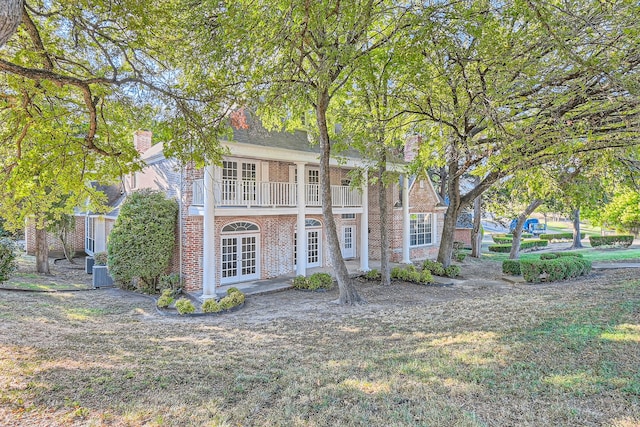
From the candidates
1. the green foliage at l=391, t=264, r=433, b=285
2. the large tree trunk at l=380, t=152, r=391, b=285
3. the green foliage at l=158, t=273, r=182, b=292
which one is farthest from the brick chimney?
the green foliage at l=391, t=264, r=433, b=285

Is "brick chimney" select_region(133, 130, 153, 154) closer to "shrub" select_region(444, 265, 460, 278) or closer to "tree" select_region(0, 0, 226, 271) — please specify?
"tree" select_region(0, 0, 226, 271)

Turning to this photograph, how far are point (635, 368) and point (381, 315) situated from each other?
5.46 meters

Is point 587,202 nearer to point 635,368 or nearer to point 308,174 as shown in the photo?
point 308,174

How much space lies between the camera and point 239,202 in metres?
12.1

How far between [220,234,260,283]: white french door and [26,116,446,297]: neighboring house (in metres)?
0.04

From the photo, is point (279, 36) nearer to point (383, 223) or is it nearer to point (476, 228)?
point (383, 223)

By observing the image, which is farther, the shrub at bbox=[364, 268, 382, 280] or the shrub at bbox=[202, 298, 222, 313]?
the shrub at bbox=[364, 268, 382, 280]

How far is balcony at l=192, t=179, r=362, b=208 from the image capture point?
1201 cm

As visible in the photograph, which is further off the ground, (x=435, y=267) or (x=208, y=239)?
(x=208, y=239)

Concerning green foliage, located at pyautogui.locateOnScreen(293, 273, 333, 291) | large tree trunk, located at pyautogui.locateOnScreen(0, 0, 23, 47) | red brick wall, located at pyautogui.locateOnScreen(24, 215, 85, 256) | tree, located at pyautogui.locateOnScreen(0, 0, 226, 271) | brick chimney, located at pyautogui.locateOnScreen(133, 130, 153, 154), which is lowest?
green foliage, located at pyautogui.locateOnScreen(293, 273, 333, 291)

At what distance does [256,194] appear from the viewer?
1272 cm

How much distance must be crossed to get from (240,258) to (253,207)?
2.38 m

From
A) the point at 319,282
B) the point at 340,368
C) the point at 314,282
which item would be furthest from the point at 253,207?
the point at 340,368

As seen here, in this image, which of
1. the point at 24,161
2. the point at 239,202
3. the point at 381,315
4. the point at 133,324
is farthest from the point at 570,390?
the point at 239,202
